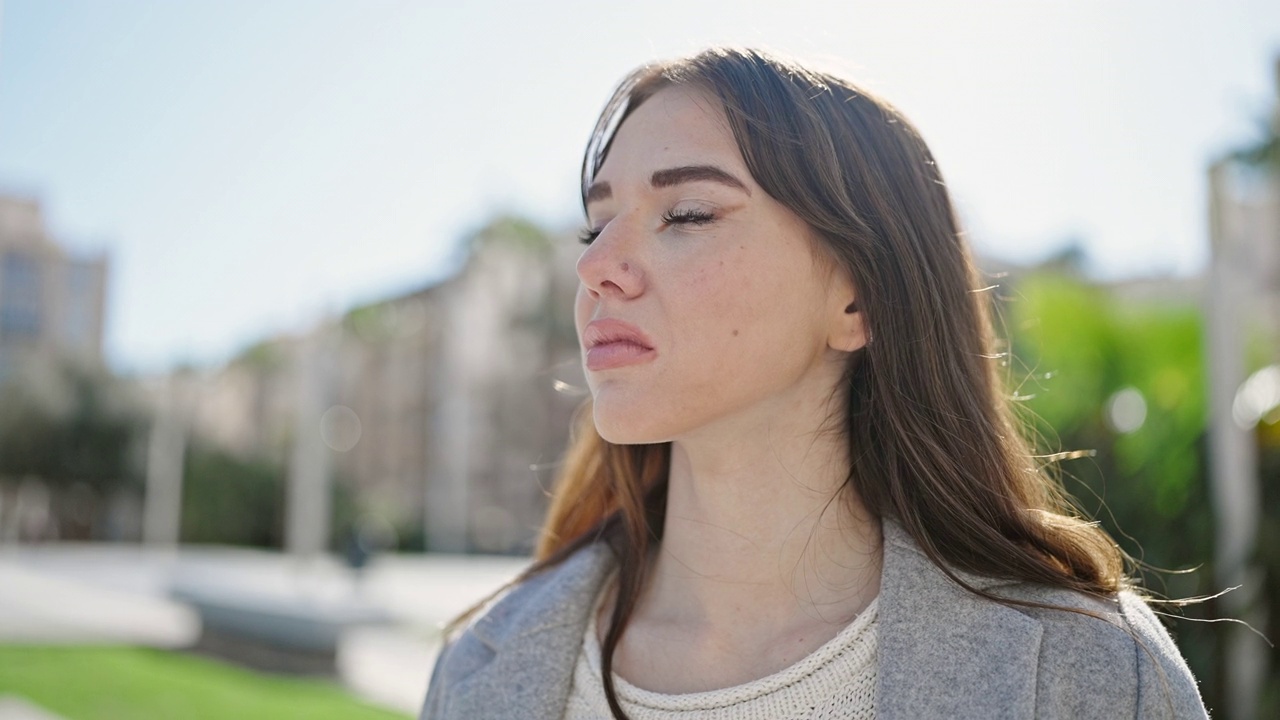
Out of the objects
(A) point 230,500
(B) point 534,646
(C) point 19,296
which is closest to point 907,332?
(B) point 534,646

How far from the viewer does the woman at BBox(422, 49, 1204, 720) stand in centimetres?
169

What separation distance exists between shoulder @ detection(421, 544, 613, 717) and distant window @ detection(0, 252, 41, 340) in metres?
36.4

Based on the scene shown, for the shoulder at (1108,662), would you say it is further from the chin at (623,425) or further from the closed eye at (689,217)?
the closed eye at (689,217)

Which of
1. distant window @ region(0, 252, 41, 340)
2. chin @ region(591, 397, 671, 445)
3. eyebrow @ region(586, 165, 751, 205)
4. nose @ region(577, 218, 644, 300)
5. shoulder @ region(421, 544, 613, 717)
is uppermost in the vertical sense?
distant window @ region(0, 252, 41, 340)

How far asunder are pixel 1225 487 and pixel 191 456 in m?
37.2

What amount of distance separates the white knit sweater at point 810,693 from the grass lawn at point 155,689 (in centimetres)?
582

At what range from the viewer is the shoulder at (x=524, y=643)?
197cm

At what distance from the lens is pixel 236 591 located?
11.6 meters

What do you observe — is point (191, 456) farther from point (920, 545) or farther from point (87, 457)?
point (920, 545)

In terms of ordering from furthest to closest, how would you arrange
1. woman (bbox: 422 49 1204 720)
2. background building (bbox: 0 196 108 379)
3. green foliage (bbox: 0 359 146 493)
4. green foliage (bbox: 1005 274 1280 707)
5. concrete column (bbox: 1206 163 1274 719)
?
1. green foliage (bbox: 0 359 146 493)
2. background building (bbox: 0 196 108 379)
3. green foliage (bbox: 1005 274 1280 707)
4. concrete column (bbox: 1206 163 1274 719)
5. woman (bbox: 422 49 1204 720)

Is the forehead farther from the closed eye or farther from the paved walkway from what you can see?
the paved walkway

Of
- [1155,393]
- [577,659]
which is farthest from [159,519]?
[577,659]

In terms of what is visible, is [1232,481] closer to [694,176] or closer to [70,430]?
[694,176]

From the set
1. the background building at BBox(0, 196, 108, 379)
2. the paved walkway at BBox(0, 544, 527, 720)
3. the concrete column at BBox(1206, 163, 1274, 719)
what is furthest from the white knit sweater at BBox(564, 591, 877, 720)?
the background building at BBox(0, 196, 108, 379)
